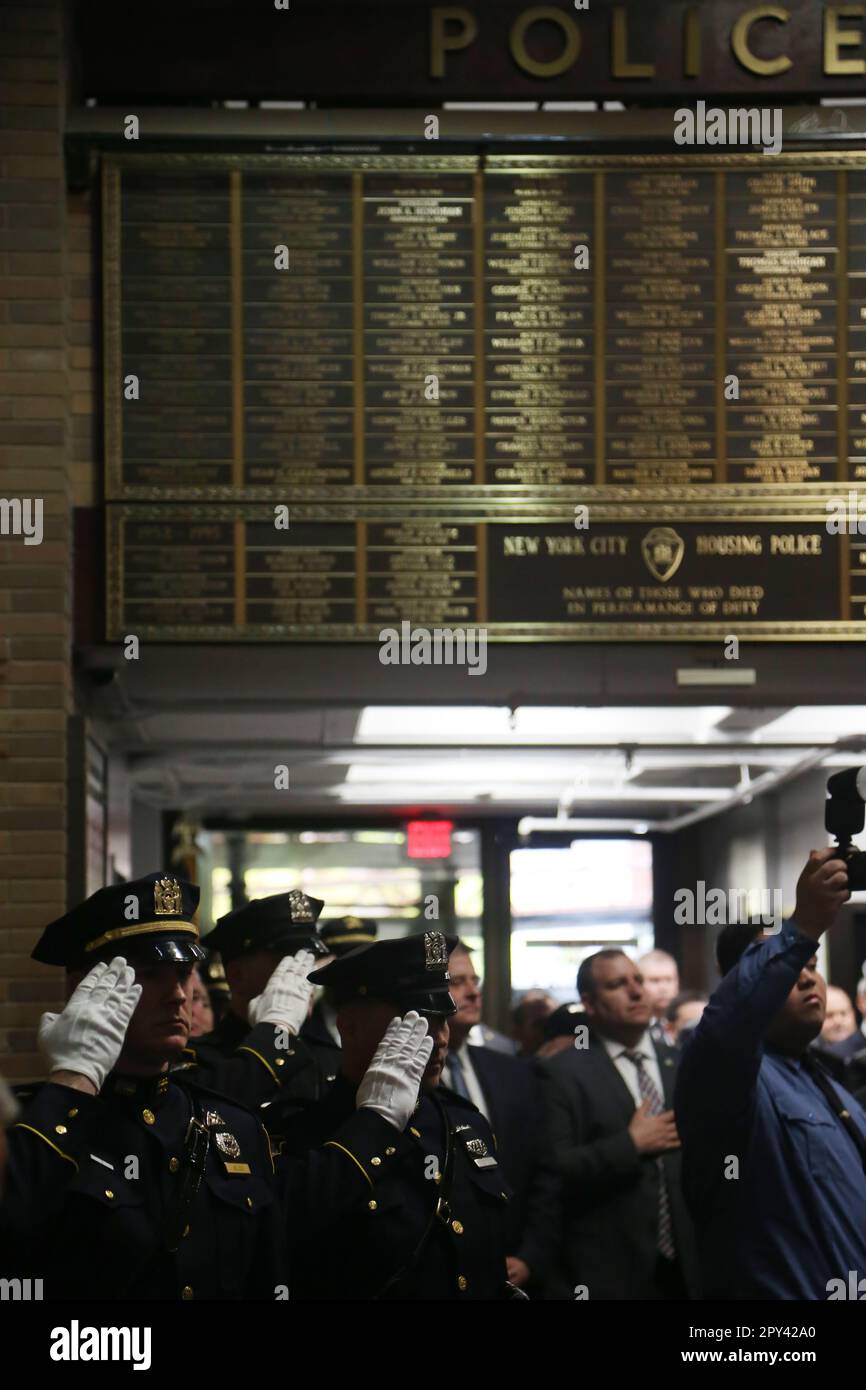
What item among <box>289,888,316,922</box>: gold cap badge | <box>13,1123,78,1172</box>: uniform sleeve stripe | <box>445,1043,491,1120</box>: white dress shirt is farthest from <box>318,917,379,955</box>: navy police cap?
<box>13,1123,78,1172</box>: uniform sleeve stripe

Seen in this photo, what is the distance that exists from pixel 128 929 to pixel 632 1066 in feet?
7.77

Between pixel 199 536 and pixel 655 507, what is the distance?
1.36 m

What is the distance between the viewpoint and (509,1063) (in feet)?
17.4

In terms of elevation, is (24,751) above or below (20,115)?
below

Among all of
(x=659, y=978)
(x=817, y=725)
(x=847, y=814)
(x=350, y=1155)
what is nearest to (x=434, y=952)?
(x=350, y=1155)

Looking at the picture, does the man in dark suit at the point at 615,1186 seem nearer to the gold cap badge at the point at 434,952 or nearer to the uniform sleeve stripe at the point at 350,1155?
the gold cap badge at the point at 434,952

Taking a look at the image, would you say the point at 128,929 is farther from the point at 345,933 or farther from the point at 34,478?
the point at 345,933

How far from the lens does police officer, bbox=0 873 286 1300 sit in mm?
2875

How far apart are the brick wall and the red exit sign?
6432 mm

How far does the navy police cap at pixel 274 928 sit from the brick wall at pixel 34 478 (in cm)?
62

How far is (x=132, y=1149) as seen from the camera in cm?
304

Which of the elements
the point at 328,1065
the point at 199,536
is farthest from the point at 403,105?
the point at 328,1065

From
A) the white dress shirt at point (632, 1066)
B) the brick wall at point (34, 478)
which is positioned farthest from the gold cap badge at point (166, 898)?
the white dress shirt at point (632, 1066)

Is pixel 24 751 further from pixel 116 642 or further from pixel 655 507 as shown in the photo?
pixel 655 507
